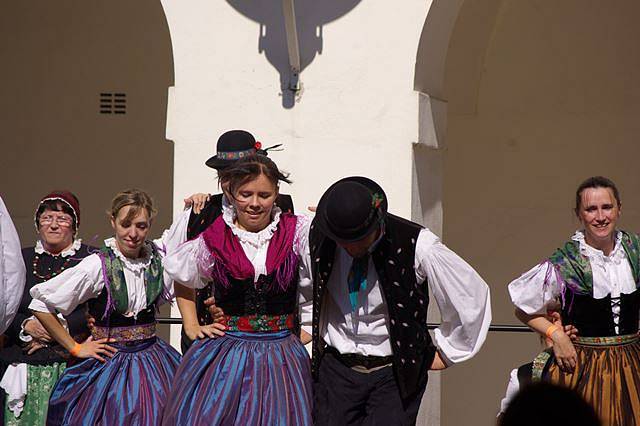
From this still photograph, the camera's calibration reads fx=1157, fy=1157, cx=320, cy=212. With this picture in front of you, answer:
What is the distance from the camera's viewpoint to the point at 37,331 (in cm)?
534

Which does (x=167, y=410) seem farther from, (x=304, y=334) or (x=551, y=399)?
(x=551, y=399)

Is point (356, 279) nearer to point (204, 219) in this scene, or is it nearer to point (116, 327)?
point (204, 219)

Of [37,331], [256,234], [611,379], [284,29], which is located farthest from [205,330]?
[284,29]

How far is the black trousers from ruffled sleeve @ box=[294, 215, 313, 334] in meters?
0.38

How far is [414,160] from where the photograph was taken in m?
5.55

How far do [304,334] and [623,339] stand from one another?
1291 millimetres

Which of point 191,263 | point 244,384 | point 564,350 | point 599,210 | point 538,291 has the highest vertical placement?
point 599,210

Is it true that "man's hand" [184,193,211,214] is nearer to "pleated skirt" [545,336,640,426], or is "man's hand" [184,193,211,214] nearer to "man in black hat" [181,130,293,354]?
"man in black hat" [181,130,293,354]

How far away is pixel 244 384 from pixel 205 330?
0.89 ft

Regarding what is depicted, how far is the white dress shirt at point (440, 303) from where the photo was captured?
13.5 ft

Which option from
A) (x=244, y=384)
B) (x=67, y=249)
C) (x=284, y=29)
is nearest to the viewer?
(x=244, y=384)

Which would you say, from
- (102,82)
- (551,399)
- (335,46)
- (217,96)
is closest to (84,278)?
(217,96)

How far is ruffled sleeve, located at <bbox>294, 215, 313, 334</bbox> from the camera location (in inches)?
173

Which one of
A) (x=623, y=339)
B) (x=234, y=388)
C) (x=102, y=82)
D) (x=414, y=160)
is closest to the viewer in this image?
(x=234, y=388)
